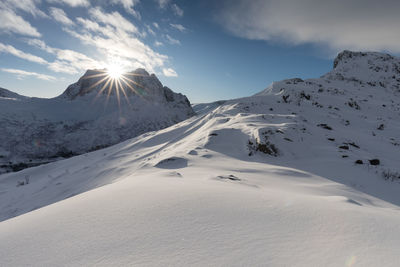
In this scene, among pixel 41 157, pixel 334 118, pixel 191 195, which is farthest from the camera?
pixel 41 157

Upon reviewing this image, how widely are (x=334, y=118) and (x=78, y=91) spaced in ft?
80.6

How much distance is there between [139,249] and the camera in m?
1.20

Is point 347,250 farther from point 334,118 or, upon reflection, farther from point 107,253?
point 334,118

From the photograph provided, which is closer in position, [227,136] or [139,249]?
[139,249]

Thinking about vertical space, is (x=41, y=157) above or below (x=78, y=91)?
below

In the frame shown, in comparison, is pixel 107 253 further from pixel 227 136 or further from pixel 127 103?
pixel 127 103

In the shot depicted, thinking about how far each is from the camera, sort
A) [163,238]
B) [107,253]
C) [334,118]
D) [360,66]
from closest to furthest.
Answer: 1. [107,253]
2. [163,238]
3. [334,118]
4. [360,66]

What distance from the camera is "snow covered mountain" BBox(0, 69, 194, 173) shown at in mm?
12539

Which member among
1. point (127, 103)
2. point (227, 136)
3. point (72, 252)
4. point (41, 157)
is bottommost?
point (41, 157)

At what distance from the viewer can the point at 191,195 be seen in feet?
6.99

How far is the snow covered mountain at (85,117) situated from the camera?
1254 centimetres

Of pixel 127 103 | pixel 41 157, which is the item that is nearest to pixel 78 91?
pixel 127 103

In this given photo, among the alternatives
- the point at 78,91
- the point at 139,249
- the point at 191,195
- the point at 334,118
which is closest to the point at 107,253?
the point at 139,249

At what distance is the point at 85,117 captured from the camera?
688 inches
